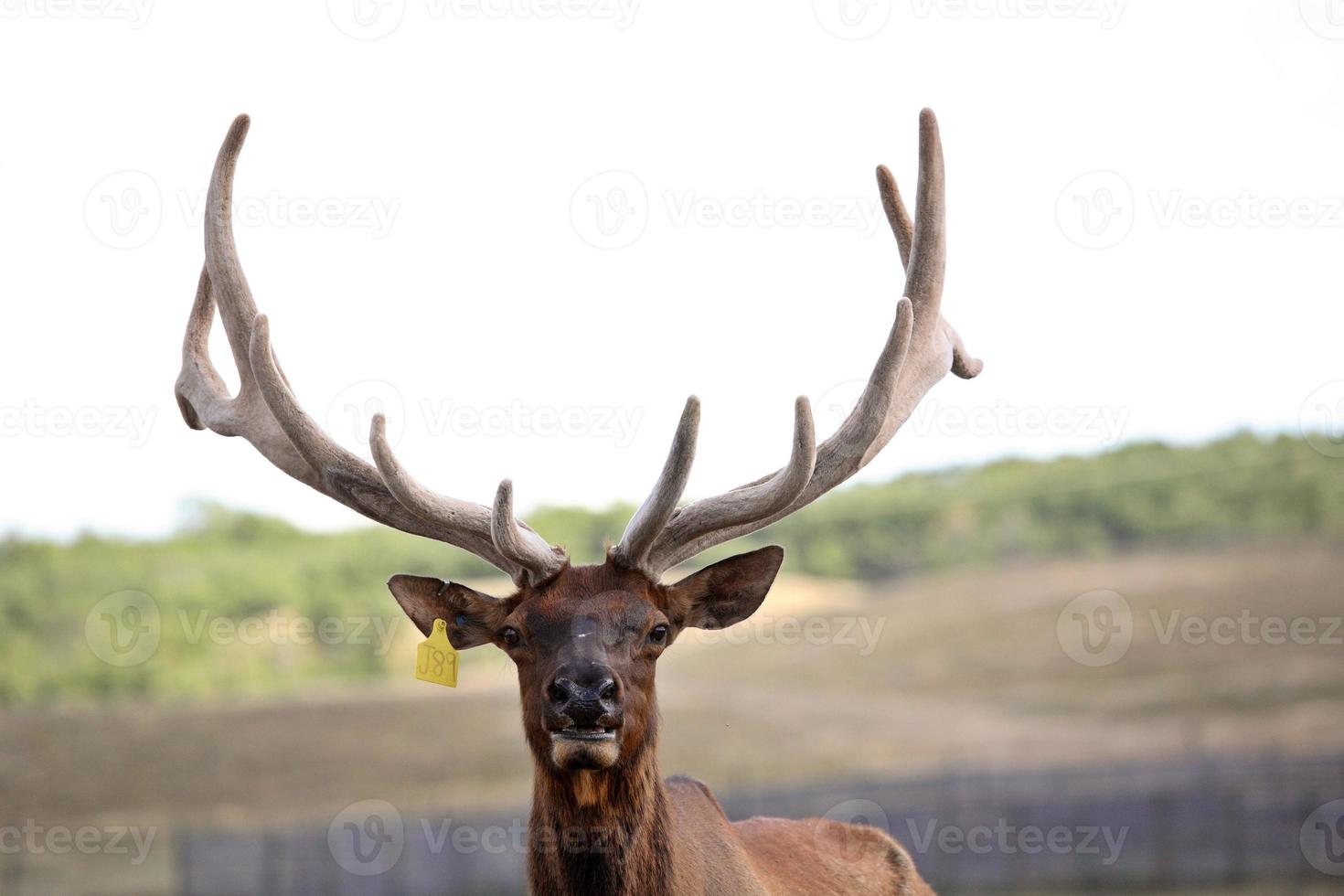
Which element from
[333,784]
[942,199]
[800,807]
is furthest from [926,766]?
[942,199]

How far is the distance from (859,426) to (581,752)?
2.03 metres

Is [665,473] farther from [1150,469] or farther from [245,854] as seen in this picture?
[1150,469]

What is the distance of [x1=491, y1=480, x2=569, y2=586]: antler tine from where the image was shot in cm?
535

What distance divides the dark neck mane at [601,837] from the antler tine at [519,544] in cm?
81

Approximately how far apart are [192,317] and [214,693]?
119 ft

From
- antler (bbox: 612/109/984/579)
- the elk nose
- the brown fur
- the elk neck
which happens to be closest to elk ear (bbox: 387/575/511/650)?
the brown fur

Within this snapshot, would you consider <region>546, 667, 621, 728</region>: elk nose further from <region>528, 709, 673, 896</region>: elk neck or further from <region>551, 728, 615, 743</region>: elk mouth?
<region>528, 709, 673, 896</region>: elk neck

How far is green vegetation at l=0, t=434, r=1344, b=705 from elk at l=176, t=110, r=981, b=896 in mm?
29570

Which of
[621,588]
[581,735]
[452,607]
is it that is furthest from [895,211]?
[581,735]

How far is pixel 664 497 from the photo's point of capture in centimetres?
547

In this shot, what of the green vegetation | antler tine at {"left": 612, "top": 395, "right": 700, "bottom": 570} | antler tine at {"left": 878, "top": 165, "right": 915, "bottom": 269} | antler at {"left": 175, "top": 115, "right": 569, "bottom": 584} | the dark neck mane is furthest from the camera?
the green vegetation

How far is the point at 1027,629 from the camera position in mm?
42188

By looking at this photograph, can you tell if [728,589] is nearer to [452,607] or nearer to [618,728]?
[618,728]

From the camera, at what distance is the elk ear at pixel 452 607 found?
5926 mm
